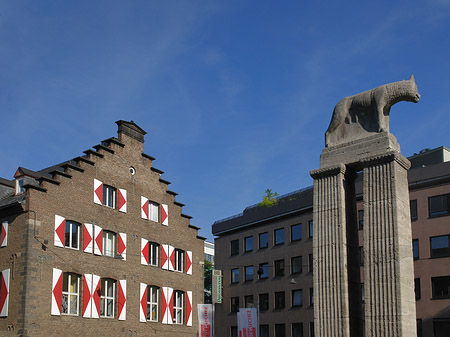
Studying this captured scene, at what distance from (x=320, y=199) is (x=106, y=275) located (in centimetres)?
1792

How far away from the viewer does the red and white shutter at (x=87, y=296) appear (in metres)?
28.5

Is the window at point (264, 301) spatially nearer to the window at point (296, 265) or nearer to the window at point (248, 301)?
the window at point (248, 301)

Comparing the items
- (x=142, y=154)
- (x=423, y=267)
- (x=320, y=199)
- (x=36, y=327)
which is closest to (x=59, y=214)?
(x=36, y=327)

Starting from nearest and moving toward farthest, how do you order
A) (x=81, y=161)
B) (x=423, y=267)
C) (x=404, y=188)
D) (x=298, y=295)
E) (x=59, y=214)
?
(x=404, y=188) → (x=59, y=214) → (x=81, y=161) → (x=423, y=267) → (x=298, y=295)

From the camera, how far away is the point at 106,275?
30.2 meters

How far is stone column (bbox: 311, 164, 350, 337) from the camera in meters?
13.8

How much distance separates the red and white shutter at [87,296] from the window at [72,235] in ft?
5.07

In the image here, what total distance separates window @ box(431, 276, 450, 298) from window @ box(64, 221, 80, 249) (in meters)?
21.3

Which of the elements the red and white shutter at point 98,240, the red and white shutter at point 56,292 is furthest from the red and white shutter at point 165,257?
the red and white shutter at point 56,292

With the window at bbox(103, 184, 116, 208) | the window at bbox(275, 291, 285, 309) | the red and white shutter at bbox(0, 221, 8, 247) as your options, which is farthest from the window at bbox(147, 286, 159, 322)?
the window at bbox(275, 291, 285, 309)

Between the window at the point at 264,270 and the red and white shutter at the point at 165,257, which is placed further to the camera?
the window at the point at 264,270

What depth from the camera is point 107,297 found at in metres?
30.4

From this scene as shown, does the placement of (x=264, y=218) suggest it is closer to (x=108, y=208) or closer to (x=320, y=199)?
(x=108, y=208)

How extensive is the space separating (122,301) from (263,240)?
2079 cm
